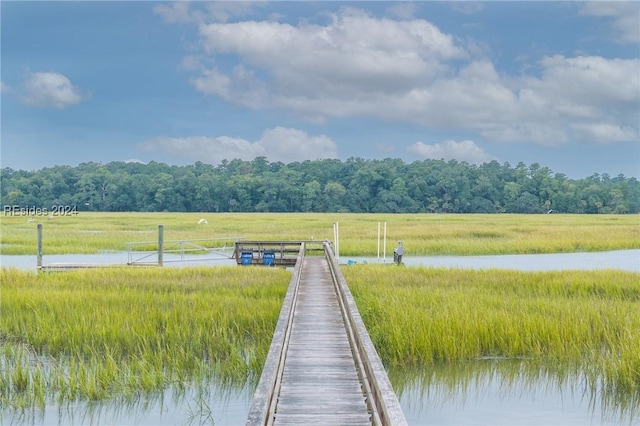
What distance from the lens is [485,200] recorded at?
10575cm

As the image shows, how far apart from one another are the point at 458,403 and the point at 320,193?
9550 cm

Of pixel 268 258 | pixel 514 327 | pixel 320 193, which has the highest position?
pixel 320 193

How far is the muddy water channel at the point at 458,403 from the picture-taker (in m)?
9.14

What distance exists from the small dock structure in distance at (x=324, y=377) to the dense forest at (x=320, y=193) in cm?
9011

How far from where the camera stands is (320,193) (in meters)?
105

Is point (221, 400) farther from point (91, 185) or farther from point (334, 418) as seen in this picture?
point (91, 185)

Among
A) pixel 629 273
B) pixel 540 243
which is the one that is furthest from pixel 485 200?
pixel 629 273

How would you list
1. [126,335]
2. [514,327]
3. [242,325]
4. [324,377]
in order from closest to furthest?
[324,377]
[126,335]
[514,327]
[242,325]

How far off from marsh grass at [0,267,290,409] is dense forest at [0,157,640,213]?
83.0m

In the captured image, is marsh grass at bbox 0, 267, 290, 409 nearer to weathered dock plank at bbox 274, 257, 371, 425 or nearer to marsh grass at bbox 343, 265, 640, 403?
weathered dock plank at bbox 274, 257, 371, 425

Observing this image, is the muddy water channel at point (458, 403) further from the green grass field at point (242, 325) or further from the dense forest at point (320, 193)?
the dense forest at point (320, 193)

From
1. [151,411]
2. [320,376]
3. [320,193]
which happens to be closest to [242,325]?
[151,411]

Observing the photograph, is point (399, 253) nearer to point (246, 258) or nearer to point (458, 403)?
point (246, 258)

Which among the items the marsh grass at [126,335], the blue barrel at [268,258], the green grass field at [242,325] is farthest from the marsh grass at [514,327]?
the blue barrel at [268,258]
